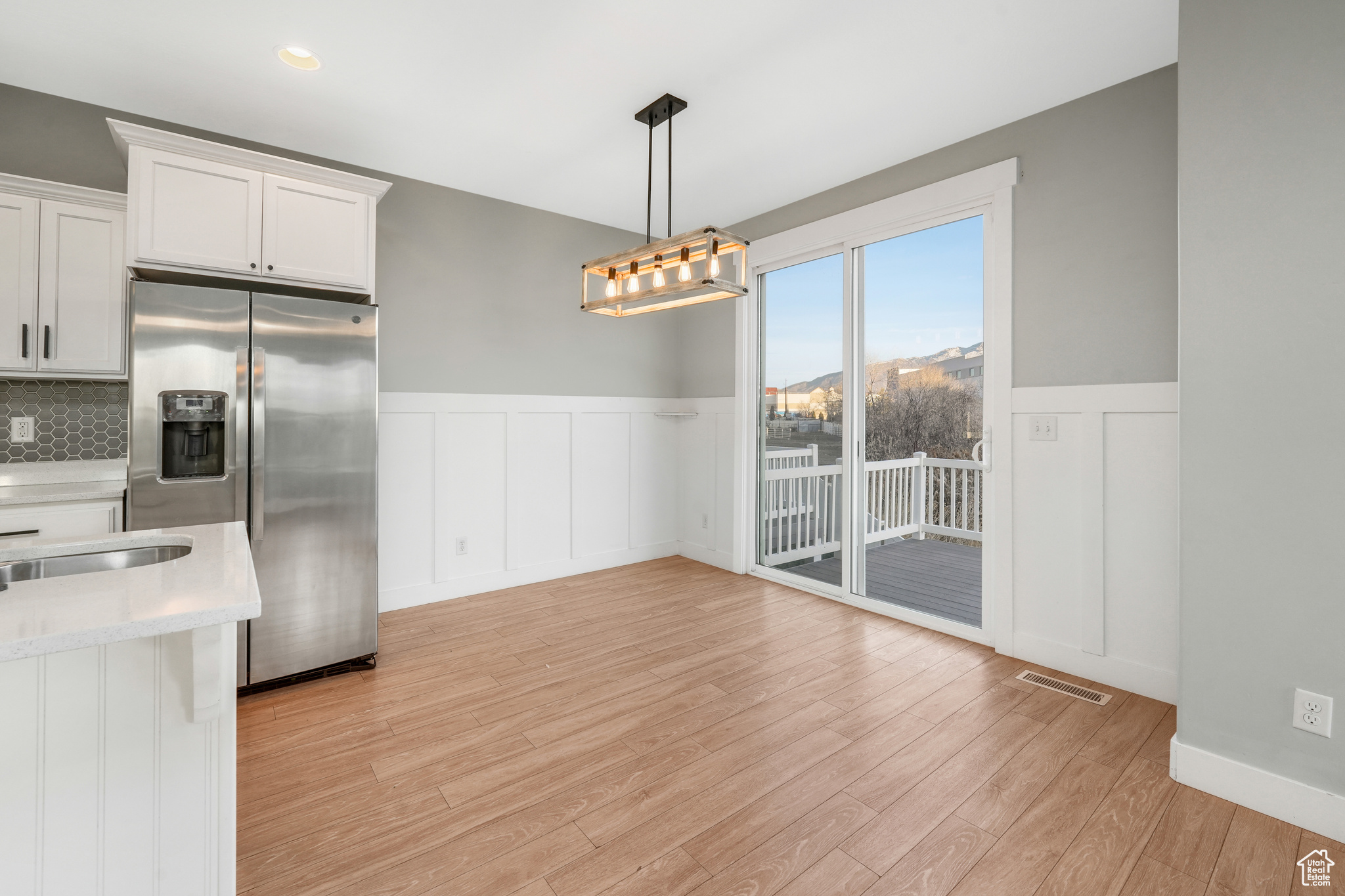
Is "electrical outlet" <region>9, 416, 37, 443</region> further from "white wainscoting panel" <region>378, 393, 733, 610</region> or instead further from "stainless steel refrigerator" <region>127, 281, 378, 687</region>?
"white wainscoting panel" <region>378, 393, 733, 610</region>

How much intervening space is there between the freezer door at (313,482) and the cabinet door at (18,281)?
0.88 m

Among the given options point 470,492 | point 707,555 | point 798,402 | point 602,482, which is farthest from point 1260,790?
point 470,492

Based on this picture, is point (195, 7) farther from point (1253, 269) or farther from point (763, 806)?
point (1253, 269)

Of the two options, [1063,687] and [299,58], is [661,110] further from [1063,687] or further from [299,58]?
[1063,687]

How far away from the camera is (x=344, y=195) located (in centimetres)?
283

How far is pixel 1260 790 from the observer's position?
1809 mm

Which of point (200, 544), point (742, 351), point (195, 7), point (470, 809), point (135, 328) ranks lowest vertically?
point (470, 809)

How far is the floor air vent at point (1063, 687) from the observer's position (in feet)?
8.12

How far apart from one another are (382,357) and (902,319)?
3.15 metres

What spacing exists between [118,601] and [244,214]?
2310 millimetres

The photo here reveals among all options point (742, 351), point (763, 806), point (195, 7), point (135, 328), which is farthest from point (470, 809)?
point (742, 351)

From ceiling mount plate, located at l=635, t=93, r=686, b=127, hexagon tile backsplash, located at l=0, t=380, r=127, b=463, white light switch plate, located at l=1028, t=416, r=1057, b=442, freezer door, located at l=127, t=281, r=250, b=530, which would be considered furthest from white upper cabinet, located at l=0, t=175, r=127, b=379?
white light switch plate, located at l=1028, t=416, r=1057, b=442

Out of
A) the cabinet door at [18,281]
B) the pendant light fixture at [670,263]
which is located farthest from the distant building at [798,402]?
the cabinet door at [18,281]
